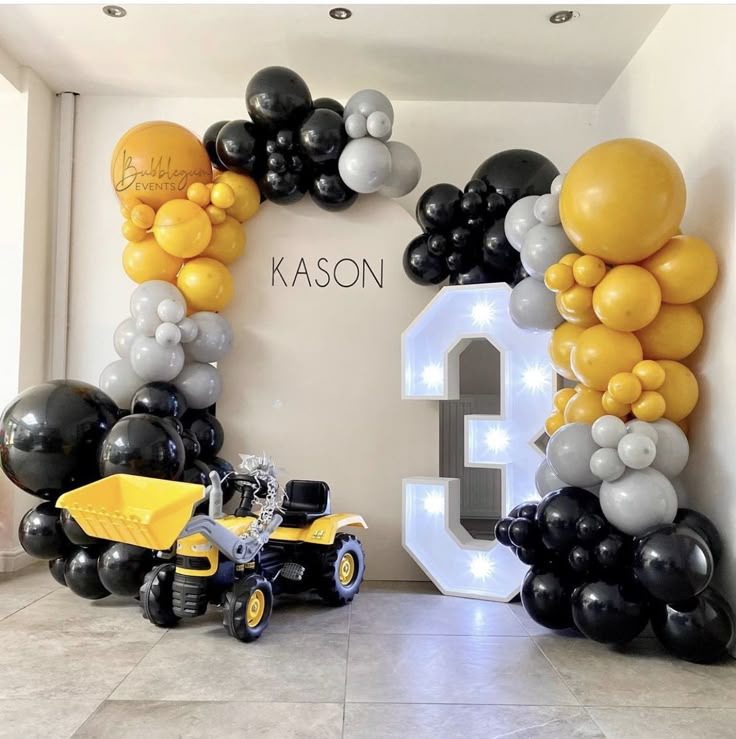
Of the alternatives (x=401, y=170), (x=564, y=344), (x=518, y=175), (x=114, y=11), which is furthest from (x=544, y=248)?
(x=114, y=11)

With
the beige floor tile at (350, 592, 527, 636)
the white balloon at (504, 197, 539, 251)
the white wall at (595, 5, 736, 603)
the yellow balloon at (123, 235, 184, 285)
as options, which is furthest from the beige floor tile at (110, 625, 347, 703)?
the white balloon at (504, 197, 539, 251)

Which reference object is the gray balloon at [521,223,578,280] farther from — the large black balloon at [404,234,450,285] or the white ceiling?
the white ceiling

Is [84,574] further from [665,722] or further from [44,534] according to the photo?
[665,722]

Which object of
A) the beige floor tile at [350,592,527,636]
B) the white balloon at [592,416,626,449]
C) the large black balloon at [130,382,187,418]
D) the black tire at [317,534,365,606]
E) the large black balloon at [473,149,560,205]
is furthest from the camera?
the large black balloon at [473,149,560,205]

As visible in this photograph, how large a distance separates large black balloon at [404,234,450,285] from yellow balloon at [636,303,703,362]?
128 cm

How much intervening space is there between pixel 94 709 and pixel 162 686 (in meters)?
0.25

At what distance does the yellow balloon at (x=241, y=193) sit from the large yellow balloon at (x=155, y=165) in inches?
6.7

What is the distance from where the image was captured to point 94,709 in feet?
7.62

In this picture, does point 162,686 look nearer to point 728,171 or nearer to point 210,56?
point 728,171

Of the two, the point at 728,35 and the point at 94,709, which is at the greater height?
the point at 728,35

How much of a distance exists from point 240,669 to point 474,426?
1.74 metres

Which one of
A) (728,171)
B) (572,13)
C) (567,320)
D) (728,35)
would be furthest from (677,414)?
(572,13)

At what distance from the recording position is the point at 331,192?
13.5 feet

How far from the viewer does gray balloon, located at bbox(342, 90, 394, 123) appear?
3928mm
